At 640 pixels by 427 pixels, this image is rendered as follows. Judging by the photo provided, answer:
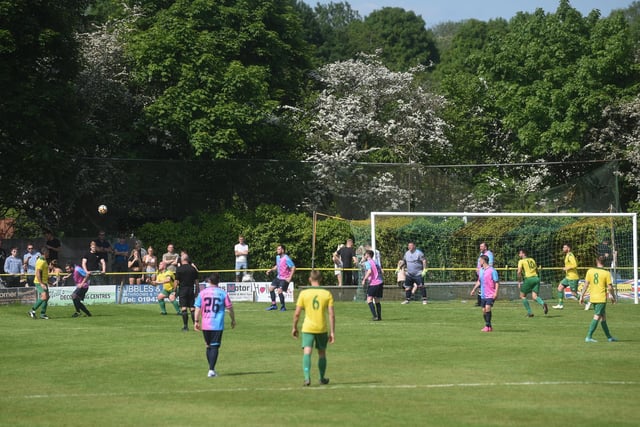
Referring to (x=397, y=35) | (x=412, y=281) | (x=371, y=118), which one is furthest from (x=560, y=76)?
(x=397, y=35)

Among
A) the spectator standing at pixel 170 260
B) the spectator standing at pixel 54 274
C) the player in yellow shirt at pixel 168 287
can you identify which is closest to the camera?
the player in yellow shirt at pixel 168 287

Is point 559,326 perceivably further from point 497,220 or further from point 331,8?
point 331,8

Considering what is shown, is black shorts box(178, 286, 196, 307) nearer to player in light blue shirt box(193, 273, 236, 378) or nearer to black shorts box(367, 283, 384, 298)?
black shorts box(367, 283, 384, 298)

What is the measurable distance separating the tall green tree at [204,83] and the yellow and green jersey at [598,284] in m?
24.5

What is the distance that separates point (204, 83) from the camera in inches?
1891

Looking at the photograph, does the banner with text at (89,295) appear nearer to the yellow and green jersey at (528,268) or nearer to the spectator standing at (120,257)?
the spectator standing at (120,257)

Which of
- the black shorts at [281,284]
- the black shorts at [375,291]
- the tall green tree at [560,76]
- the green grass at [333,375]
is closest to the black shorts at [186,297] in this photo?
the green grass at [333,375]

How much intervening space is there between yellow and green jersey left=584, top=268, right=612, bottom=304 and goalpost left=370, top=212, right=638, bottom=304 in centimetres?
1805

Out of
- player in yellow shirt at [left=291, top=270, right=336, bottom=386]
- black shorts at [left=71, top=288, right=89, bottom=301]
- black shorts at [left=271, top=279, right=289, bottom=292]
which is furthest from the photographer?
black shorts at [left=271, top=279, right=289, bottom=292]

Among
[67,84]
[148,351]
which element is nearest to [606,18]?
[67,84]

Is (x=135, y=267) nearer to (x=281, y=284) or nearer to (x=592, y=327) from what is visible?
(x=281, y=284)

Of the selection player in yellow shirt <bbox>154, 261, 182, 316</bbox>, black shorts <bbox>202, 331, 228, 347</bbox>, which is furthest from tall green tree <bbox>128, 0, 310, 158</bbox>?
black shorts <bbox>202, 331, 228, 347</bbox>

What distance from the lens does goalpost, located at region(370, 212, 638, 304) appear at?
42750 mm

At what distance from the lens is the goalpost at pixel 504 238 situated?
42.8 metres
